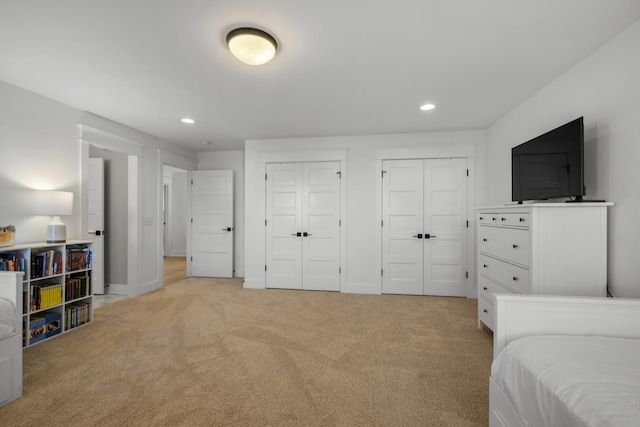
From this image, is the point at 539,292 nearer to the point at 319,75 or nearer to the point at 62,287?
the point at 319,75

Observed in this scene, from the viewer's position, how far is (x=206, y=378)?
6.80 ft

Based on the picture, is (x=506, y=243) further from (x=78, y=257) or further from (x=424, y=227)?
(x=78, y=257)

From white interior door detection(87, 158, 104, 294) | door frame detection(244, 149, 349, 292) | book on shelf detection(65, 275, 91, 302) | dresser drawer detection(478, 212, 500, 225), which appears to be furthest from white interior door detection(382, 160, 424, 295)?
white interior door detection(87, 158, 104, 294)

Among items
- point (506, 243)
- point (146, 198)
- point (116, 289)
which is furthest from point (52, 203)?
point (506, 243)

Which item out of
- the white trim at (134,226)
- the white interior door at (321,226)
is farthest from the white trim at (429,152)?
the white trim at (134,226)

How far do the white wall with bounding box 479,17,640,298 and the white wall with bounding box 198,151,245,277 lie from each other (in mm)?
4738

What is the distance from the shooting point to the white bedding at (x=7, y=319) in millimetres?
1802

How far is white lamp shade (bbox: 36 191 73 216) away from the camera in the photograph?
2832mm

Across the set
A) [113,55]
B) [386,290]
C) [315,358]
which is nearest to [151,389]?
[315,358]

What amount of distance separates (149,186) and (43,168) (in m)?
1.50

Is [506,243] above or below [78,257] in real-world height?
above

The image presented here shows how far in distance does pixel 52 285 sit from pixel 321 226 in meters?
3.28

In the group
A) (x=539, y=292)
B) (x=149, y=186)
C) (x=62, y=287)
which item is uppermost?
(x=149, y=186)

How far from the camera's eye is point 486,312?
111 inches
